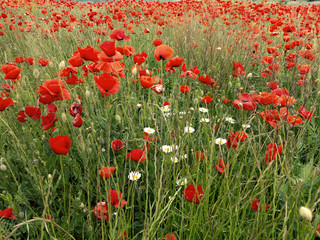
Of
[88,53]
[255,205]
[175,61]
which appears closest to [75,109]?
[88,53]

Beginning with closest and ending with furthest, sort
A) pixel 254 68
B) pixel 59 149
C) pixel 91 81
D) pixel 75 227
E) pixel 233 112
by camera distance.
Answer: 1. pixel 59 149
2. pixel 75 227
3. pixel 91 81
4. pixel 233 112
5. pixel 254 68

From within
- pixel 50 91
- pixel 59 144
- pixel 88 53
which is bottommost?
pixel 59 144

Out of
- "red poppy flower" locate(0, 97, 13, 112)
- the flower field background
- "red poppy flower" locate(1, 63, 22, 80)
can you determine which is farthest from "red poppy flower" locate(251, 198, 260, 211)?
"red poppy flower" locate(1, 63, 22, 80)

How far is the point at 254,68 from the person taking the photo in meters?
3.44

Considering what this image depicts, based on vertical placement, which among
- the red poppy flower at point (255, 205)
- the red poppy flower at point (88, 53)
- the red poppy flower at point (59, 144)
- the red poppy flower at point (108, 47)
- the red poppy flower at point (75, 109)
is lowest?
the red poppy flower at point (255, 205)

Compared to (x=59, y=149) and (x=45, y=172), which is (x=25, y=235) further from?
(x=59, y=149)

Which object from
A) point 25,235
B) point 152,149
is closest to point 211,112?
point 152,149

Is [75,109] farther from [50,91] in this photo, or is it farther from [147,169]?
[147,169]

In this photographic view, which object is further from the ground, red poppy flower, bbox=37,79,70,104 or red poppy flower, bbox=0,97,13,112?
red poppy flower, bbox=37,79,70,104

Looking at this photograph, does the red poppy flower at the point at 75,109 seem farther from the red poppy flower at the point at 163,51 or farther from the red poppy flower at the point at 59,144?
the red poppy flower at the point at 163,51

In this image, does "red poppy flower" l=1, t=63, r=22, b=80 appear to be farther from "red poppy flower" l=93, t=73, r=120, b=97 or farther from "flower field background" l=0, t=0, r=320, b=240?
"red poppy flower" l=93, t=73, r=120, b=97

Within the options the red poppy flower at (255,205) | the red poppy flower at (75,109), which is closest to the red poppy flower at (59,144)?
the red poppy flower at (75,109)

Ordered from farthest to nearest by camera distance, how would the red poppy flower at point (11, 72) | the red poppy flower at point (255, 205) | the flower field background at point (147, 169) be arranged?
1. the red poppy flower at point (11, 72)
2. the red poppy flower at point (255, 205)
3. the flower field background at point (147, 169)

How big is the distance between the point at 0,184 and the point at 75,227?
55 centimetres
